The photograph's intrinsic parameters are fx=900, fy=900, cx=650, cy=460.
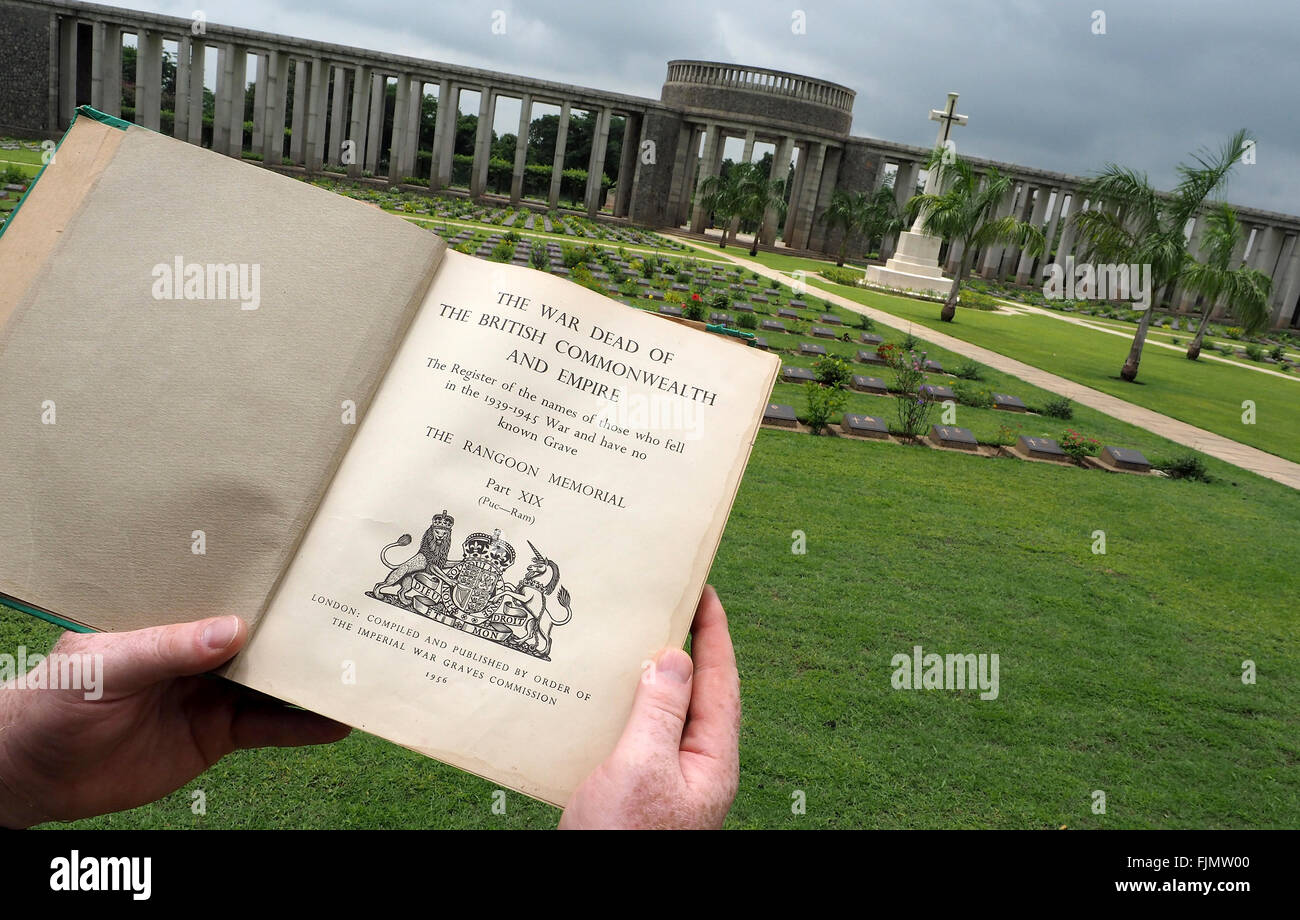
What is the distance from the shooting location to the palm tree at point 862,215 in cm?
3838

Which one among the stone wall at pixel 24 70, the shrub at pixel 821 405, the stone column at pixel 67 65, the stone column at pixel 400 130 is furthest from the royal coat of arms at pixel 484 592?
the stone wall at pixel 24 70

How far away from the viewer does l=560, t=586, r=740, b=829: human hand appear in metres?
1.20

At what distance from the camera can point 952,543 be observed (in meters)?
6.88

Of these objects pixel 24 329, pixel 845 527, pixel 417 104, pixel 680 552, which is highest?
pixel 417 104

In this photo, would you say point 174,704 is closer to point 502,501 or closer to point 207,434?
point 207,434

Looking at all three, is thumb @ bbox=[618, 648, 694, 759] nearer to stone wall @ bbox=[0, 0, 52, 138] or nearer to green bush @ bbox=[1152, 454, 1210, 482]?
green bush @ bbox=[1152, 454, 1210, 482]

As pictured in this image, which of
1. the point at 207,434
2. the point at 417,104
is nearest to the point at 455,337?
the point at 207,434

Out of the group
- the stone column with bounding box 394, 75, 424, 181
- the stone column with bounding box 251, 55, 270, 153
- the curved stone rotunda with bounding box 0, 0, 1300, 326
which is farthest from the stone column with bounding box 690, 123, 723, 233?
the stone column with bounding box 251, 55, 270, 153

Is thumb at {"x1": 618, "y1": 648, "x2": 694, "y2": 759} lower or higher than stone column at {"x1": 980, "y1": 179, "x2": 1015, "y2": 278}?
lower

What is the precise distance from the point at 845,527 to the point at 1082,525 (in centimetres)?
246

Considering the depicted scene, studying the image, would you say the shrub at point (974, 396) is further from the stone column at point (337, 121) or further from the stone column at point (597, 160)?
the stone column at point (337, 121)

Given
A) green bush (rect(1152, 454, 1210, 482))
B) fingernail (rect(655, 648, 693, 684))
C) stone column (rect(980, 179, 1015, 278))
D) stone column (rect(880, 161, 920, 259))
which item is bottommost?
green bush (rect(1152, 454, 1210, 482))

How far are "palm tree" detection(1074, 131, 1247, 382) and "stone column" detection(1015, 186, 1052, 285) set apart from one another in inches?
1196

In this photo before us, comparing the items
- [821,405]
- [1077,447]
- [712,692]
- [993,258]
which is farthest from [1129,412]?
[993,258]
